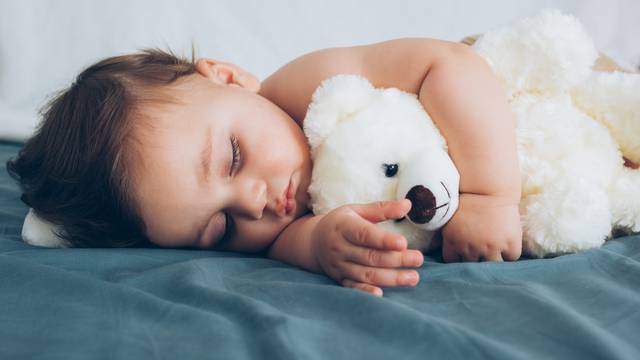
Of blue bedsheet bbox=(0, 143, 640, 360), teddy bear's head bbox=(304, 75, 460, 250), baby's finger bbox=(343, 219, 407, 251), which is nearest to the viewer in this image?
blue bedsheet bbox=(0, 143, 640, 360)

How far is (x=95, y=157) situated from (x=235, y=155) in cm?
21

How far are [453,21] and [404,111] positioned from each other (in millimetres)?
1126

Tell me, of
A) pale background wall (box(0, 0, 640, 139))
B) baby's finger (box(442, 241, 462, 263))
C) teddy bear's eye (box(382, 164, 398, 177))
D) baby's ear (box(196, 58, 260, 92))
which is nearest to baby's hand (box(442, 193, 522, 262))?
baby's finger (box(442, 241, 462, 263))

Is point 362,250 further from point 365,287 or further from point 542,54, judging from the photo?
point 542,54

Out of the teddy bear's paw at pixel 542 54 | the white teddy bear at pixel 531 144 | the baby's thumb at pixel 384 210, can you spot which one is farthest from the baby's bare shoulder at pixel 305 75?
the baby's thumb at pixel 384 210

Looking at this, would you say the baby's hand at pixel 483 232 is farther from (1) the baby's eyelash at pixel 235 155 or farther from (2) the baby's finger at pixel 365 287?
(1) the baby's eyelash at pixel 235 155

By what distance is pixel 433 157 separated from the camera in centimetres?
83

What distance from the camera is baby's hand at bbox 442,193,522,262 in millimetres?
853

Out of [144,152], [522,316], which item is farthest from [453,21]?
[522,316]

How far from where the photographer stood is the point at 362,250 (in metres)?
0.74

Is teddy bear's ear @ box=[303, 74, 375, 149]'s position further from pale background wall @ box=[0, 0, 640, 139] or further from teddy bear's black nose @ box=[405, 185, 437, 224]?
pale background wall @ box=[0, 0, 640, 139]

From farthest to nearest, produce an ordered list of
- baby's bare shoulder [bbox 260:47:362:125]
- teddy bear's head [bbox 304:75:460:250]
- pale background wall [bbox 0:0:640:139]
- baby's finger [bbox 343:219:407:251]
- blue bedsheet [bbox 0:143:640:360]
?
pale background wall [bbox 0:0:640:139] → baby's bare shoulder [bbox 260:47:362:125] → teddy bear's head [bbox 304:75:460:250] → baby's finger [bbox 343:219:407:251] → blue bedsheet [bbox 0:143:640:360]

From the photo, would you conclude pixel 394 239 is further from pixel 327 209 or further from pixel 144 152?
A: pixel 144 152

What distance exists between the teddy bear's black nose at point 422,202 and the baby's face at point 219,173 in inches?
9.2
